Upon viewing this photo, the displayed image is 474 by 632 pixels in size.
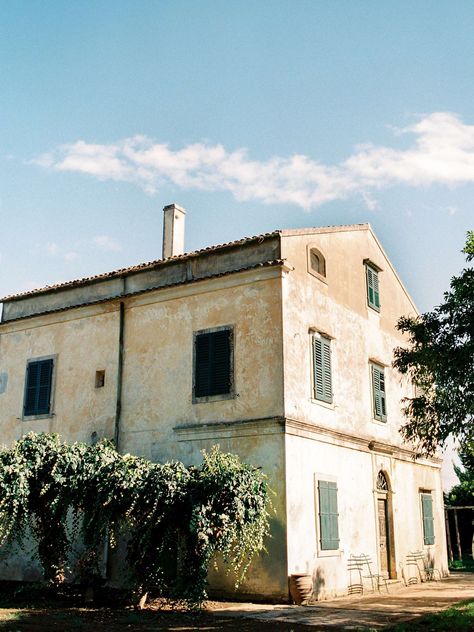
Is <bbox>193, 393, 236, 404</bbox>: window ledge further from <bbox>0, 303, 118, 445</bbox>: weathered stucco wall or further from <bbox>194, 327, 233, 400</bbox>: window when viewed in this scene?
<bbox>0, 303, 118, 445</bbox>: weathered stucco wall

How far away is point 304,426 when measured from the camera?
13938mm

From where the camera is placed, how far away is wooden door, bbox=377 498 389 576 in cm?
1655

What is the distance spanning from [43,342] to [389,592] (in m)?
10.4

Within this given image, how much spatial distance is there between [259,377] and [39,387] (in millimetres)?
6403

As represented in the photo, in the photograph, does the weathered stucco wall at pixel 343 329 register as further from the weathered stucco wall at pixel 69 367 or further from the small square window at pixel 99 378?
the small square window at pixel 99 378

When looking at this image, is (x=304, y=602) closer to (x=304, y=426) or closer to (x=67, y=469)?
(x=304, y=426)

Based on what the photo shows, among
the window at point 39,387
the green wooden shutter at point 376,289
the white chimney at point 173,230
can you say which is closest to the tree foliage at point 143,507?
the window at point 39,387

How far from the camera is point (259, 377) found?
1394 centimetres

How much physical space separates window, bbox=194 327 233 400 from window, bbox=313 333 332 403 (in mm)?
1894

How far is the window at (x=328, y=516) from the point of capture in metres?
13.9

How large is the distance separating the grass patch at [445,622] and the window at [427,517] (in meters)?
6.96

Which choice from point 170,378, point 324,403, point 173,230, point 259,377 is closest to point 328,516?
point 324,403

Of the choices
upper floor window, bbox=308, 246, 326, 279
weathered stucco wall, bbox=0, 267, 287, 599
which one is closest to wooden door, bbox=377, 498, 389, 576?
weathered stucco wall, bbox=0, 267, 287, 599

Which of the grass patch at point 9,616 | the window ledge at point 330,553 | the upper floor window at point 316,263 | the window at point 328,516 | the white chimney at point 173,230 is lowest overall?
the grass patch at point 9,616
